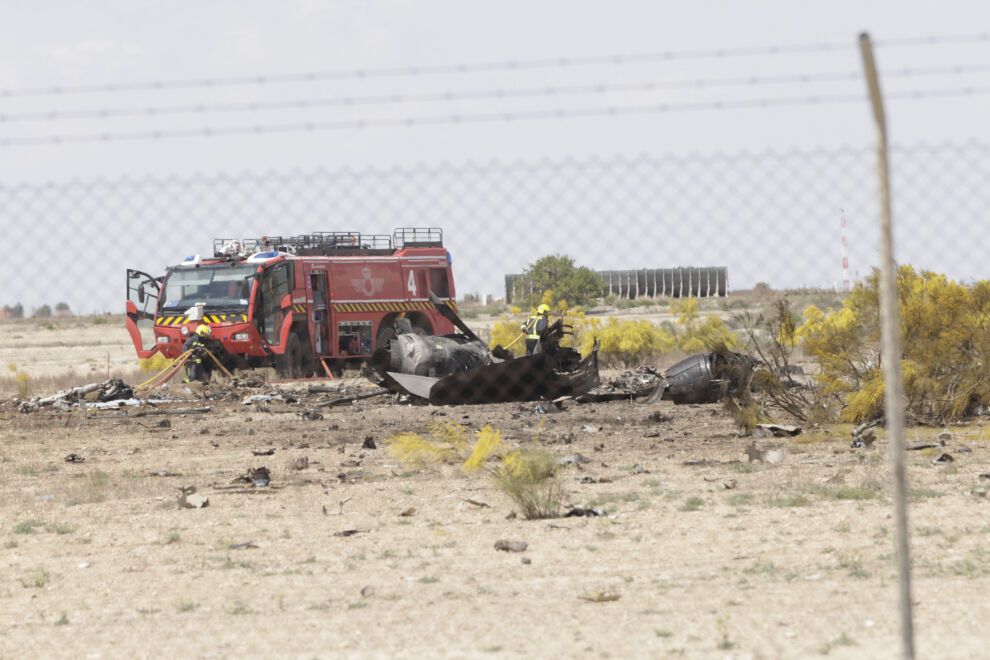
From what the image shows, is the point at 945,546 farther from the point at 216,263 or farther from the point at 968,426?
the point at 216,263

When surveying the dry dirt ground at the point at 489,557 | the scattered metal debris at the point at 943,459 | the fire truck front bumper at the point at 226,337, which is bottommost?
the dry dirt ground at the point at 489,557

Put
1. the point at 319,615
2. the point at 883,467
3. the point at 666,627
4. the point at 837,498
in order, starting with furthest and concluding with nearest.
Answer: the point at 883,467 < the point at 837,498 < the point at 319,615 < the point at 666,627

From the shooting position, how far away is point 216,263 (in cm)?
2894

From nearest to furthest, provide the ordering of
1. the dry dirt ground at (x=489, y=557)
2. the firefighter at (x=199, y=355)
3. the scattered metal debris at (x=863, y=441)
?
the dry dirt ground at (x=489, y=557) → the scattered metal debris at (x=863, y=441) → the firefighter at (x=199, y=355)

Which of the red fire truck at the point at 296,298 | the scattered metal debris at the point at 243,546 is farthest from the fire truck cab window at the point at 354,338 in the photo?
the scattered metal debris at the point at 243,546

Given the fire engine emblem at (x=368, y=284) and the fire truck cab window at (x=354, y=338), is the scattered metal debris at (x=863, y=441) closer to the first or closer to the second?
the fire truck cab window at (x=354, y=338)

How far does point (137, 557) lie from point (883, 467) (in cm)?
626

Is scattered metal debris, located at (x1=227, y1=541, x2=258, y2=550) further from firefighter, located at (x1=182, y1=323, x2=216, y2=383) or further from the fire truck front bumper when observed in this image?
the fire truck front bumper

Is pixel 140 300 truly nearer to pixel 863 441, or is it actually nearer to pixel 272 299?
pixel 272 299

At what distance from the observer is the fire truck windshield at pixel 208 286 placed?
28500 millimetres

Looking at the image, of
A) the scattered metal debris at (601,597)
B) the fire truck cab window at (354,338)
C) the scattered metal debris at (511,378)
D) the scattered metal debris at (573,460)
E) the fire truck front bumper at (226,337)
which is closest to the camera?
the scattered metal debris at (601,597)

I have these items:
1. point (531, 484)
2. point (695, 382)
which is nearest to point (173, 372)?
point (695, 382)

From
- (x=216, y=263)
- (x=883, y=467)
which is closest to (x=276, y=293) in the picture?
(x=216, y=263)

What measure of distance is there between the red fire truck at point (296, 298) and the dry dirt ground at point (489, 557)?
41.7 feet
